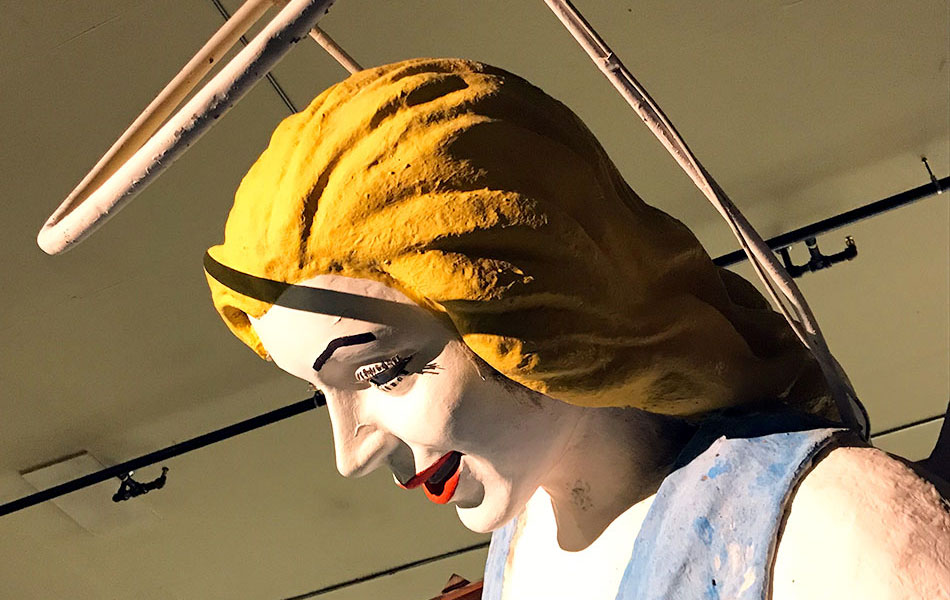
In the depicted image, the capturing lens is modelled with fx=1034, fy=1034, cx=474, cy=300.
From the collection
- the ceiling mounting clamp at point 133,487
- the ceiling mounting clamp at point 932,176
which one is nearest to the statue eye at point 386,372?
the ceiling mounting clamp at point 932,176

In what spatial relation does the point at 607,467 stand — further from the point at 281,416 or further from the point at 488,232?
the point at 281,416

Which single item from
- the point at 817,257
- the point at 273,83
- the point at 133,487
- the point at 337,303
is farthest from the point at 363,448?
the point at 133,487

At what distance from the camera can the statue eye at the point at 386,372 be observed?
81 cm

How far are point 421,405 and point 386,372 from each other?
0.04m

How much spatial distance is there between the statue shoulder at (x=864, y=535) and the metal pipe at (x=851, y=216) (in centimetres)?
79

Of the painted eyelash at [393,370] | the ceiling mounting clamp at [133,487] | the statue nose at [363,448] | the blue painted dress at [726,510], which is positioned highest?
the painted eyelash at [393,370]

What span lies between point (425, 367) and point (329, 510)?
1.31 metres

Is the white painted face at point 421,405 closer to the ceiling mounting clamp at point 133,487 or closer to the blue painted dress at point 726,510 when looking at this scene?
the blue painted dress at point 726,510

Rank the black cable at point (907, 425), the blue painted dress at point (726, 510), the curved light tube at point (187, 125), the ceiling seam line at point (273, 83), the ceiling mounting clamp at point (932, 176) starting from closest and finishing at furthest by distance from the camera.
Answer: the curved light tube at point (187, 125), the blue painted dress at point (726, 510), the ceiling seam line at point (273, 83), the ceiling mounting clamp at point (932, 176), the black cable at point (907, 425)

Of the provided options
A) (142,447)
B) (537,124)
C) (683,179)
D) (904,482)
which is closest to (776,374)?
(904,482)

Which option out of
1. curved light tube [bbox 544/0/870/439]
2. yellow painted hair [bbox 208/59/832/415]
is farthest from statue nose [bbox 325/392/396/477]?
curved light tube [bbox 544/0/870/439]

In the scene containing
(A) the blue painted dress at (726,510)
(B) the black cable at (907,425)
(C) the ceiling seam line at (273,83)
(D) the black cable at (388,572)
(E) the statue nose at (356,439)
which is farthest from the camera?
(D) the black cable at (388,572)

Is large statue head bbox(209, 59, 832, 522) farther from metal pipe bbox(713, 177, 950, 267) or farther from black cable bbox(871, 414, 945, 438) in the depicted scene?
black cable bbox(871, 414, 945, 438)

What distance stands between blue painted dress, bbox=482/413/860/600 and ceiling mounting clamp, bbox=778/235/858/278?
2.38 feet
